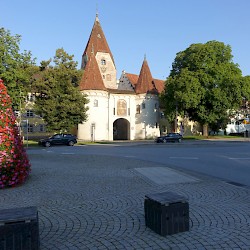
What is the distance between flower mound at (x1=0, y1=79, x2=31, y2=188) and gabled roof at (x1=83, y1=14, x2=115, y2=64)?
170 ft

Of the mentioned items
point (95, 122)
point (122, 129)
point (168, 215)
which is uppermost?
point (95, 122)

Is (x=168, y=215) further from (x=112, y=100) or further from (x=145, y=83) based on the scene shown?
(x=145, y=83)

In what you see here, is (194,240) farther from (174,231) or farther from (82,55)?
(82,55)

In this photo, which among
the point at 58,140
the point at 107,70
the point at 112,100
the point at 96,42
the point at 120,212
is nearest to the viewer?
the point at 120,212

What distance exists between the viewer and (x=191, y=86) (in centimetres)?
4475

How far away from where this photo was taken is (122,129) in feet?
194

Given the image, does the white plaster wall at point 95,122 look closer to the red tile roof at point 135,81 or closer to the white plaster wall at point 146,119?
the white plaster wall at point 146,119

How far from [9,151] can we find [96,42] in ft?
181

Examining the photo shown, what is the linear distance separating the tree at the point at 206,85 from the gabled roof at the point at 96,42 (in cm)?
1884

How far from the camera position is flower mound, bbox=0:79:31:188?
8648mm

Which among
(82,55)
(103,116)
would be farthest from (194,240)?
(82,55)

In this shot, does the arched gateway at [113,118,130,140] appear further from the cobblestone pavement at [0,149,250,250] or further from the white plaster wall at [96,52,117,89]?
the cobblestone pavement at [0,149,250,250]

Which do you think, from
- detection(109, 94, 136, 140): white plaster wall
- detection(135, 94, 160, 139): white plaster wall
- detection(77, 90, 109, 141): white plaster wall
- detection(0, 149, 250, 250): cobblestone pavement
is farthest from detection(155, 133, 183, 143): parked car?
detection(0, 149, 250, 250): cobblestone pavement

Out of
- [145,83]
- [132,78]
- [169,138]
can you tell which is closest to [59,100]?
[169,138]
